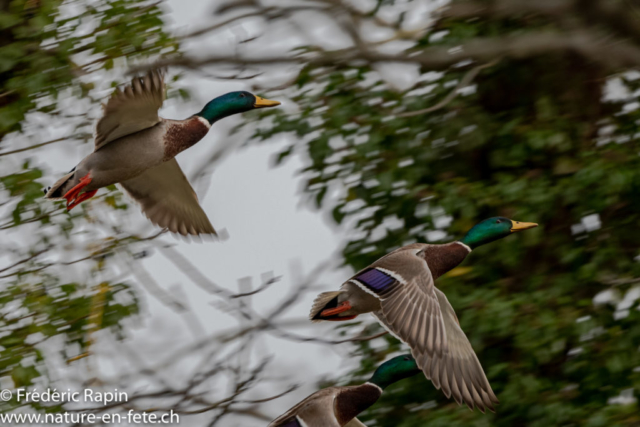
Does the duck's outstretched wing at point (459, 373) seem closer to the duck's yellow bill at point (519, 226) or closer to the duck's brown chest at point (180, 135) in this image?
the duck's yellow bill at point (519, 226)

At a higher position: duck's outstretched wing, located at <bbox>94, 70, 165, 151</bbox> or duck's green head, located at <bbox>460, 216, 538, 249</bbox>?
duck's outstretched wing, located at <bbox>94, 70, 165, 151</bbox>

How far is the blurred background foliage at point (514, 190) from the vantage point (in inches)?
217

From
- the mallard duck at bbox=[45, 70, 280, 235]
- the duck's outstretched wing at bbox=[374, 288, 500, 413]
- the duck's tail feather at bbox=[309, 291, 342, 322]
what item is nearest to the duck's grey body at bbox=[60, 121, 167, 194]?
the mallard duck at bbox=[45, 70, 280, 235]

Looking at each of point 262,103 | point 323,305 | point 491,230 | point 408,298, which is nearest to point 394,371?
point 323,305

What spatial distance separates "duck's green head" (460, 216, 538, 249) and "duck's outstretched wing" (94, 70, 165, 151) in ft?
5.89

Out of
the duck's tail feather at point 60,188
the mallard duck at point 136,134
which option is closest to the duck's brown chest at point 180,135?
the mallard duck at point 136,134

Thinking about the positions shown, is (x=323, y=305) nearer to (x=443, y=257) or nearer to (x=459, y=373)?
(x=443, y=257)

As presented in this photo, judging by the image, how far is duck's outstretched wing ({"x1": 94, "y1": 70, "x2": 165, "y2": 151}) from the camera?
14.8ft

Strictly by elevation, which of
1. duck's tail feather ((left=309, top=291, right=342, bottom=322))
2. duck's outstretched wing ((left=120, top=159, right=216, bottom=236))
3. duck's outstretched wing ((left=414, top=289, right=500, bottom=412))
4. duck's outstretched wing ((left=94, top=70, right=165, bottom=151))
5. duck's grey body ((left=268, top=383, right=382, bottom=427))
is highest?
duck's outstretched wing ((left=94, top=70, right=165, bottom=151))

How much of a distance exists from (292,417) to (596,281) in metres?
1.89

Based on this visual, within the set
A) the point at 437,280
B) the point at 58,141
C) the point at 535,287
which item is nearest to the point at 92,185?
the point at 58,141

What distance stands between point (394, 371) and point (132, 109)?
1929mm

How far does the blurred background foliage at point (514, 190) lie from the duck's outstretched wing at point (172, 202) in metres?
1.01

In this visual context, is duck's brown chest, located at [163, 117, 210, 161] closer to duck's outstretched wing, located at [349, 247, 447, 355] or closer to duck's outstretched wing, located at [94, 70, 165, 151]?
duck's outstretched wing, located at [94, 70, 165, 151]
